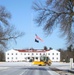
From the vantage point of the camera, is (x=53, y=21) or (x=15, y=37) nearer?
(x=53, y=21)

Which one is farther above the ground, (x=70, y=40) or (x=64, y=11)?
(x=64, y=11)

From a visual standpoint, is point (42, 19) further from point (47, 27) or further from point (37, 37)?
point (37, 37)

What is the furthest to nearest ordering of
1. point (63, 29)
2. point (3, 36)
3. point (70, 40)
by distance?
1. point (3, 36)
2. point (70, 40)
3. point (63, 29)

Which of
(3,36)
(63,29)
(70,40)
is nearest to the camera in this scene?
(63,29)

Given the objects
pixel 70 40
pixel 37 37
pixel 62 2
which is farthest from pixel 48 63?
pixel 62 2

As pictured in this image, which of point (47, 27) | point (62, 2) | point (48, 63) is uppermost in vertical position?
point (62, 2)

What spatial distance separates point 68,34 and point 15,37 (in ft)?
127

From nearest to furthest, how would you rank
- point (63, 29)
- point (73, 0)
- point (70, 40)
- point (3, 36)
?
Answer: point (73, 0)
point (63, 29)
point (70, 40)
point (3, 36)

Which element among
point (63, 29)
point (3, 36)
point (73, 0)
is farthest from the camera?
point (3, 36)

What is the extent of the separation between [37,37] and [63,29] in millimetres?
38725

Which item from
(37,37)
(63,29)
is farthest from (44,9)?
(37,37)

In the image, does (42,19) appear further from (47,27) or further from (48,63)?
(48,63)

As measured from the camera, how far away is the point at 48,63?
85.2m

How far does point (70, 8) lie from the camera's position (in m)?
45.8
